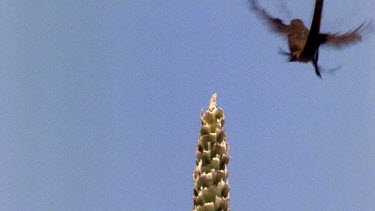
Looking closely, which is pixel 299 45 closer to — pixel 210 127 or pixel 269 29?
pixel 269 29

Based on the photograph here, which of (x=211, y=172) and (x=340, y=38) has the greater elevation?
(x=340, y=38)

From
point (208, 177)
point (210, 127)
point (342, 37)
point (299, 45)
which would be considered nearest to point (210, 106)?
point (210, 127)

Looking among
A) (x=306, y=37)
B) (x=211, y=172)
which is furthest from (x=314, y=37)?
(x=211, y=172)

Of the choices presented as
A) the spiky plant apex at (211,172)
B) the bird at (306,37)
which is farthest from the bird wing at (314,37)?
the spiky plant apex at (211,172)

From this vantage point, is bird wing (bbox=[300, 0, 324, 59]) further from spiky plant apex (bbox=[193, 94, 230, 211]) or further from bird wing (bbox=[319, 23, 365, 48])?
spiky plant apex (bbox=[193, 94, 230, 211])

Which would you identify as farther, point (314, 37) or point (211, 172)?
point (314, 37)

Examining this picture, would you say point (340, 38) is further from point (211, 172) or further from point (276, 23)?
point (211, 172)
